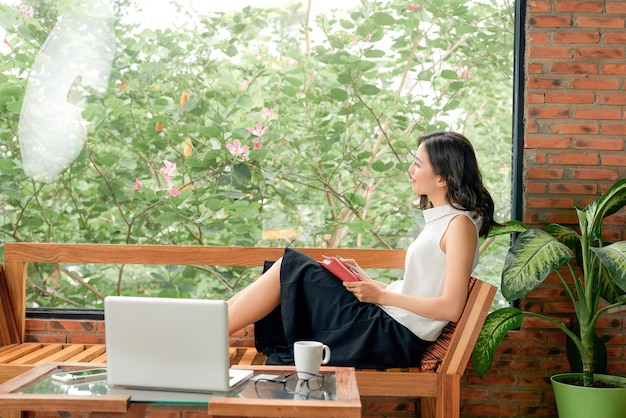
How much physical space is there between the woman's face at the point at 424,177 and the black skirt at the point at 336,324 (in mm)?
505

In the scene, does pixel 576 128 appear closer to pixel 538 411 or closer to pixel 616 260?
pixel 616 260

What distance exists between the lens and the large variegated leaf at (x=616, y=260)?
2.86m

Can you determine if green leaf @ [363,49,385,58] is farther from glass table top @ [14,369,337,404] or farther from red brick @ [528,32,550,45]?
glass table top @ [14,369,337,404]

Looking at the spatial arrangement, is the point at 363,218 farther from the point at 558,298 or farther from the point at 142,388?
the point at 142,388

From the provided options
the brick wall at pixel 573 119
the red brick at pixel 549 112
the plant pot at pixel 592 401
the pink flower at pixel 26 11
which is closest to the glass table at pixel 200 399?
the plant pot at pixel 592 401

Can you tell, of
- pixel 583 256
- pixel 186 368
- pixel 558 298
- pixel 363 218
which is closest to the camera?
pixel 186 368

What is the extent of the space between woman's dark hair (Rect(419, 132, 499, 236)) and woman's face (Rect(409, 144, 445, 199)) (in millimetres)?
19


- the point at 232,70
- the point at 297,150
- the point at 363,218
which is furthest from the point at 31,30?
the point at 363,218

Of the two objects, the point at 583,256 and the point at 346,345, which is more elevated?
the point at 583,256

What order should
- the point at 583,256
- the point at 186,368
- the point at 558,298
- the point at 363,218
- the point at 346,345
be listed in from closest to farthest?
the point at 186,368 < the point at 346,345 < the point at 583,256 < the point at 558,298 < the point at 363,218

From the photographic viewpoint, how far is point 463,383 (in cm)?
353

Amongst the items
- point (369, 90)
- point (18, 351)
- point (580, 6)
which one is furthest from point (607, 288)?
point (18, 351)

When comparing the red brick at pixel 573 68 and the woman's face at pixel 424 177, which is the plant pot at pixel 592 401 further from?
the red brick at pixel 573 68

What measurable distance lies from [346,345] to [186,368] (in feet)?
3.71
